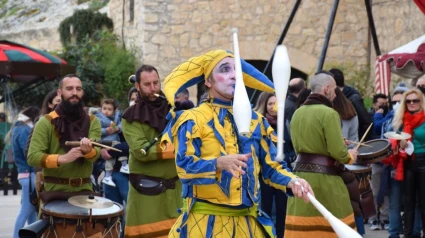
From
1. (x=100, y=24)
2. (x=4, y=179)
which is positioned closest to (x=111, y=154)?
(x=4, y=179)

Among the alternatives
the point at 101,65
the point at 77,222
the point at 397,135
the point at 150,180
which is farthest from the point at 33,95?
the point at 77,222

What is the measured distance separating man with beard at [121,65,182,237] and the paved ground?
4.20m

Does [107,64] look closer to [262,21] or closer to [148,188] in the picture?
[262,21]

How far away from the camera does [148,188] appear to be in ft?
28.3

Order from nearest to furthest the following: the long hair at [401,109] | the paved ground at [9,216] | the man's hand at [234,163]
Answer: the man's hand at [234,163] < the long hair at [401,109] < the paved ground at [9,216]

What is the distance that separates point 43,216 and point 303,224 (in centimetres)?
247

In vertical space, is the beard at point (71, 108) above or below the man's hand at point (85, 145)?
above

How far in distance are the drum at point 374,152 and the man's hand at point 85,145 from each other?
9.36 ft

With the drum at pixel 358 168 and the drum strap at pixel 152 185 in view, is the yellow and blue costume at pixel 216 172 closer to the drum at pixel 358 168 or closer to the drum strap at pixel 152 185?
the drum strap at pixel 152 185

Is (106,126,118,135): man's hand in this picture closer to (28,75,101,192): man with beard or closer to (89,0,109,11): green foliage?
(28,75,101,192): man with beard

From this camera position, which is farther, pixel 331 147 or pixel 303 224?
pixel 303 224

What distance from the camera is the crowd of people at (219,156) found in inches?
232

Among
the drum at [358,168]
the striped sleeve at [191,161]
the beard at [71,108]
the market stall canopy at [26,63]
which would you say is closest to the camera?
the striped sleeve at [191,161]

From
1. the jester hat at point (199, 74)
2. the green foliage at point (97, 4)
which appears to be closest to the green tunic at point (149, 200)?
the jester hat at point (199, 74)
